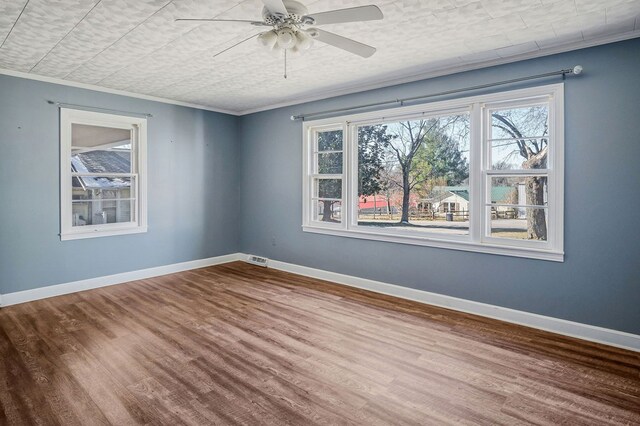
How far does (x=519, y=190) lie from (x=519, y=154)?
14.0 inches

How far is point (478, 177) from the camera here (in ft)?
12.5

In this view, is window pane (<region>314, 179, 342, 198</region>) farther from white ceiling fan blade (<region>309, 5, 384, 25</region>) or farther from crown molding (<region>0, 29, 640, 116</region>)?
white ceiling fan blade (<region>309, 5, 384, 25</region>)

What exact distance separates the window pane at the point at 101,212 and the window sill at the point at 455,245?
2.65 meters

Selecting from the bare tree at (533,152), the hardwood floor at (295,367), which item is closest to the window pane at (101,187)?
the hardwood floor at (295,367)

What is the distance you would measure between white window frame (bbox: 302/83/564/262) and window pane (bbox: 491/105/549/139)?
62mm

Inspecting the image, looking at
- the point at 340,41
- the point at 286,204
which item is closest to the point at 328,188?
the point at 286,204

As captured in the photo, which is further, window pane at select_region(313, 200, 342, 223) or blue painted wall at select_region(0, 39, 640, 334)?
window pane at select_region(313, 200, 342, 223)

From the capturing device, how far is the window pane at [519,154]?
3473 mm

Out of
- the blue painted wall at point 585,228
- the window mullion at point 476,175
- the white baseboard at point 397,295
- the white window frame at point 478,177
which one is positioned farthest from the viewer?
the window mullion at point 476,175

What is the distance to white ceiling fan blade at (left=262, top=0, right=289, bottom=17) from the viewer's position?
2.09 meters

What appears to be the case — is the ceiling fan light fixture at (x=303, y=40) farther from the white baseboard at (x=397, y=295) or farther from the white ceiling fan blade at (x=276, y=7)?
the white baseboard at (x=397, y=295)

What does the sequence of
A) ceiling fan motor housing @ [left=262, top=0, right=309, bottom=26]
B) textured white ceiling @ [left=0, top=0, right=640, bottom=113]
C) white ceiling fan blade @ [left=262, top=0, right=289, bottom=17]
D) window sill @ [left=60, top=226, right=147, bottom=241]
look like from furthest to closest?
window sill @ [left=60, top=226, right=147, bottom=241]
textured white ceiling @ [left=0, top=0, right=640, bottom=113]
ceiling fan motor housing @ [left=262, top=0, right=309, bottom=26]
white ceiling fan blade @ [left=262, top=0, right=289, bottom=17]

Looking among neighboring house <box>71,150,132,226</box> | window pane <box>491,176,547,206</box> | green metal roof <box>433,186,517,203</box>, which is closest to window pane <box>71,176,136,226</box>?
neighboring house <box>71,150,132,226</box>

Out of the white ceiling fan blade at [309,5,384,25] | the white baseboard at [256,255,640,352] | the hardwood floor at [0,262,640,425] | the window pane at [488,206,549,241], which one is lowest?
the hardwood floor at [0,262,640,425]
